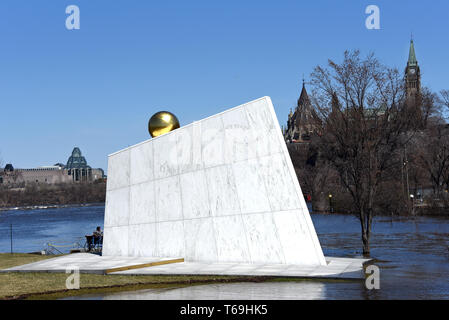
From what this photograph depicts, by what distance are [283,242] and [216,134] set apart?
3480 millimetres

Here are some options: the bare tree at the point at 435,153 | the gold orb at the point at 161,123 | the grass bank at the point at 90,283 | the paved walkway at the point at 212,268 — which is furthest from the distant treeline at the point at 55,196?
the grass bank at the point at 90,283

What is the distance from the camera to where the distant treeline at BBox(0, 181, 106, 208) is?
144 m

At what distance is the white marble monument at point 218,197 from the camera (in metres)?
13.7

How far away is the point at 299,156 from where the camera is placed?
97.2 metres

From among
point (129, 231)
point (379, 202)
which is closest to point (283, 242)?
point (129, 231)

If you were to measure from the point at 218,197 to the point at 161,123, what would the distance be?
3.99 metres

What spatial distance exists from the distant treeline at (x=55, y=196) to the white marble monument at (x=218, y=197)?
5005 inches

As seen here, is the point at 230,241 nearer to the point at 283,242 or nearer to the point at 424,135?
the point at 283,242

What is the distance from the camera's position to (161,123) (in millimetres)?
18125

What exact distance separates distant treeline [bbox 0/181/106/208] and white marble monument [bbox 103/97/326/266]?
127m

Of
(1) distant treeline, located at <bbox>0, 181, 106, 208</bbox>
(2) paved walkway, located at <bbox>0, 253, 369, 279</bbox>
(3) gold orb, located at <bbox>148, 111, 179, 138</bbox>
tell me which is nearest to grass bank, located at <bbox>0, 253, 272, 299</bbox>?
(2) paved walkway, located at <bbox>0, 253, 369, 279</bbox>

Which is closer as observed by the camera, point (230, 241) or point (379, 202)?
point (230, 241)

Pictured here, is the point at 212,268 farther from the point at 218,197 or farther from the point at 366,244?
the point at 366,244

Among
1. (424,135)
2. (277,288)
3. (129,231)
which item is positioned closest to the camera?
(277,288)
